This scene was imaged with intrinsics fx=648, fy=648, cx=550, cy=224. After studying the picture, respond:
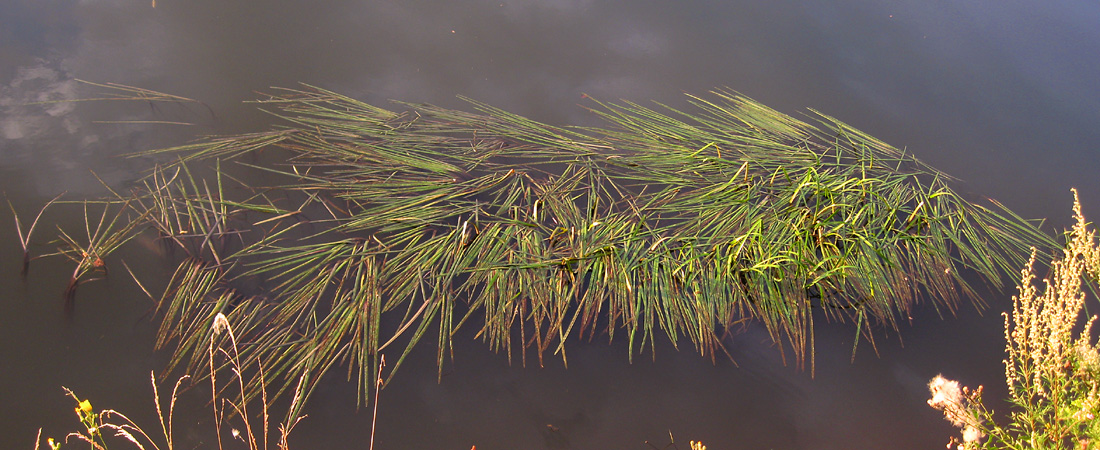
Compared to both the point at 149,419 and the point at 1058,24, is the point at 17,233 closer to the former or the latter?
the point at 149,419

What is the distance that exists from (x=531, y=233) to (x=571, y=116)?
0.68m

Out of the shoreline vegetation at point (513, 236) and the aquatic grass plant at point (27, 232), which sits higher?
the shoreline vegetation at point (513, 236)

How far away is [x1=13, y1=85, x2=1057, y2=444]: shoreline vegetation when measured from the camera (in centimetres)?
163

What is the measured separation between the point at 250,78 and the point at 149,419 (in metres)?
1.31

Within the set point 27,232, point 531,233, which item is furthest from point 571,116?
point 27,232

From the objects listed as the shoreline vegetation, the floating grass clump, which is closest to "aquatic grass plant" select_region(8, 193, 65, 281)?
the shoreline vegetation

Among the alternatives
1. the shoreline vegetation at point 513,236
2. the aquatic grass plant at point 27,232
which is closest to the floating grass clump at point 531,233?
the shoreline vegetation at point 513,236

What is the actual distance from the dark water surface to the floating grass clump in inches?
3.3

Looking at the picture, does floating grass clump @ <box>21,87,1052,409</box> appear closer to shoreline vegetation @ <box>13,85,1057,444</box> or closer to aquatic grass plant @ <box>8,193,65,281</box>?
shoreline vegetation @ <box>13,85,1057,444</box>

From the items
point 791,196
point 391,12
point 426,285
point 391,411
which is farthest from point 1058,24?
point 391,411

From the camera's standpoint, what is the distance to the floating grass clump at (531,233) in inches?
64.7

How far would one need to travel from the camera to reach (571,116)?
2357 millimetres

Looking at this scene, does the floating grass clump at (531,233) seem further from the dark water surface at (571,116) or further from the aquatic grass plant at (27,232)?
the aquatic grass plant at (27,232)

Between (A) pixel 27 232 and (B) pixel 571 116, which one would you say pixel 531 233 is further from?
(A) pixel 27 232
